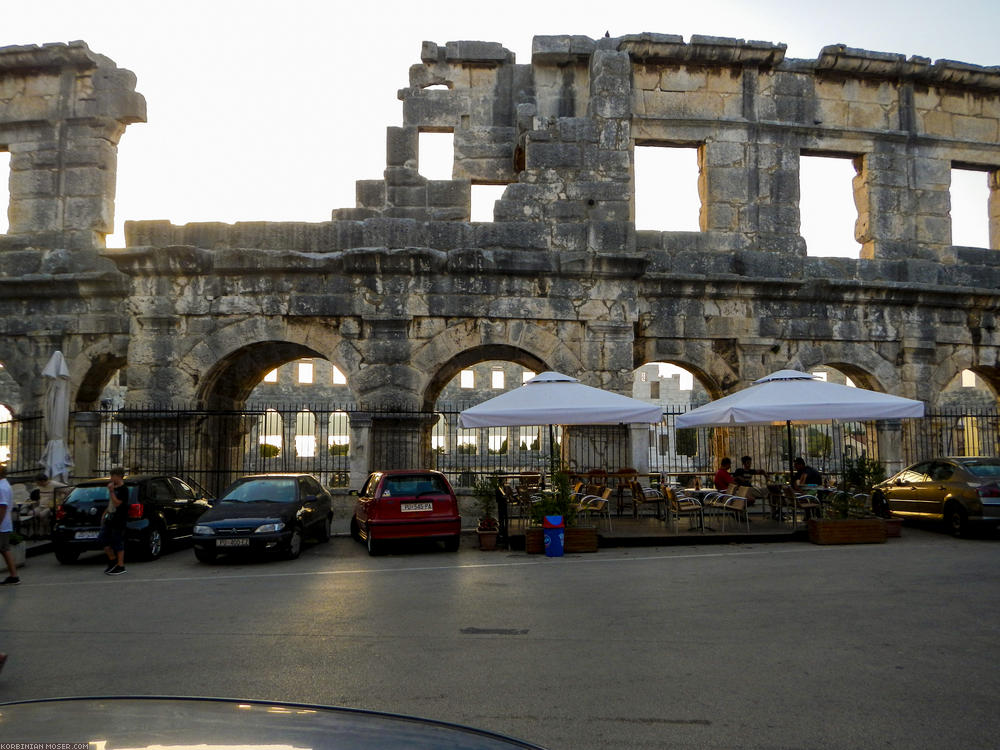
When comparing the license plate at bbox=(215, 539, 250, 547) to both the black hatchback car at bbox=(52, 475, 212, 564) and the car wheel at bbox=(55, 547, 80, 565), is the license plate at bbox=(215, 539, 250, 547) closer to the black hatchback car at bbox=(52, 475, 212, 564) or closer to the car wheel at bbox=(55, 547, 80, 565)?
the black hatchback car at bbox=(52, 475, 212, 564)

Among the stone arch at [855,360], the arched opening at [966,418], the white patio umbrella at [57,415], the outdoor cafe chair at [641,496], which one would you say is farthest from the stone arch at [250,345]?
the arched opening at [966,418]

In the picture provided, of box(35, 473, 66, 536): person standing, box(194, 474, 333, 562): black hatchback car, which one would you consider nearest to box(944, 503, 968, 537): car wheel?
box(194, 474, 333, 562): black hatchback car

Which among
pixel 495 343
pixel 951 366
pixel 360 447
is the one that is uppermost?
pixel 495 343

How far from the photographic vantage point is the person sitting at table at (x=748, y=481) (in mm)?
13078

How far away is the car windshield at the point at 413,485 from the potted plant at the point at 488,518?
88 centimetres

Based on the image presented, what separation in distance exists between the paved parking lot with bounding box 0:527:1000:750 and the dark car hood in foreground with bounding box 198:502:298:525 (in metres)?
0.97

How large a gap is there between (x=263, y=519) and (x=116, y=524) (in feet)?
6.13

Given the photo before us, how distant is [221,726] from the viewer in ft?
5.18

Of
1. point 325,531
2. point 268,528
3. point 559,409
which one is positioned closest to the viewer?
point 268,528

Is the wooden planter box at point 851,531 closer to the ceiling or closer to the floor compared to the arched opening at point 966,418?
closer to the floor

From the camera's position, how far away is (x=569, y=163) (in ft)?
51.0

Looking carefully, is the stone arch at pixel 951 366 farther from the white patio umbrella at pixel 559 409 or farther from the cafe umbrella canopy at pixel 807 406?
the white patio umbrella at pixel 559 409

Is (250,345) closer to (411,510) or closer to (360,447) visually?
(360,447)

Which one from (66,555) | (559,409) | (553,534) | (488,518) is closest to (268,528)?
(66,555)
